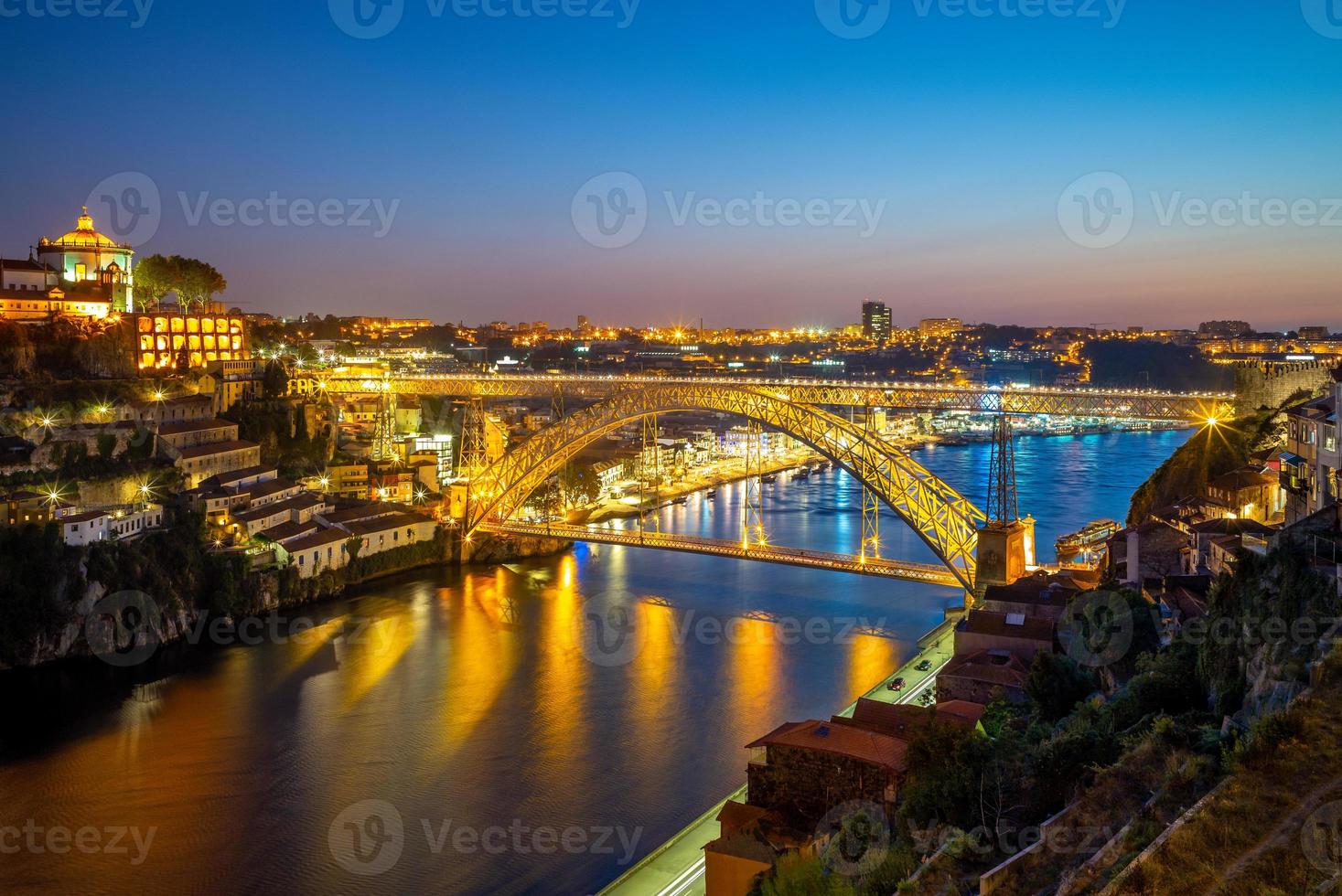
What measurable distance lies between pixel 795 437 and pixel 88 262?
37.2 feet

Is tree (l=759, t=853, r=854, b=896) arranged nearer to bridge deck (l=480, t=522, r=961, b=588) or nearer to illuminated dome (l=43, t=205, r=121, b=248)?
bridge deck (l=480, t=522, r=961, b=588)

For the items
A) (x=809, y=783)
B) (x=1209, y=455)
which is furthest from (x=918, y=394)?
(x=809, y=783)

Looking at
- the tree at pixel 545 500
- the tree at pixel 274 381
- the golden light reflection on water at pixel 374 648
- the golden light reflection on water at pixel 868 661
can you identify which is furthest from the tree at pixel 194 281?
the golden light reflection on water at pixel 868 661

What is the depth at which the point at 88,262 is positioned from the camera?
15.8 metres

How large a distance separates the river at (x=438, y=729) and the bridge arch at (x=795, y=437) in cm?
96

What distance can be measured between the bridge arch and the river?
958 mm

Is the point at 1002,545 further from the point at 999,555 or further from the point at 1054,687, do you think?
the point at 1054,687

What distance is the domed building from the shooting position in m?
15.6

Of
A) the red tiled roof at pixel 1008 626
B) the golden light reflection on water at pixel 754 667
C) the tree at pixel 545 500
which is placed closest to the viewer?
the red tiled roof at pixel 1008 626

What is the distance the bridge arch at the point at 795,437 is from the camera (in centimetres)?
979

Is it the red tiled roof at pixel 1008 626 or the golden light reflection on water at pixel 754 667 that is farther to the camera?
the golden light reflection on water at pixel 754 667

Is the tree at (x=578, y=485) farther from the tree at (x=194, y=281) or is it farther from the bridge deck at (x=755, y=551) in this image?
the tree at (x=194, y=281)

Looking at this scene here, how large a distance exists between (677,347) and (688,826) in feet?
96.7

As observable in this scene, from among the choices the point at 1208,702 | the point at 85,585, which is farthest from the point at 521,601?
the point at 1208,702
